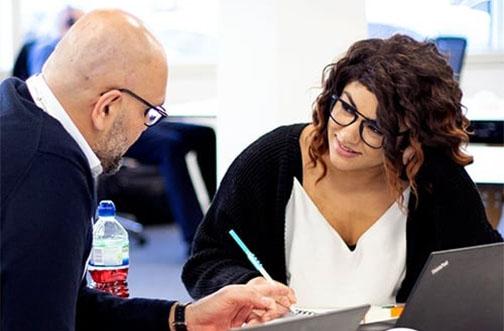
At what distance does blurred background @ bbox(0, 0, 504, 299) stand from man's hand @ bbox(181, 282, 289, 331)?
1141mm

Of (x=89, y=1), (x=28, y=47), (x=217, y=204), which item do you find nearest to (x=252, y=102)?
(x=217, y=204)

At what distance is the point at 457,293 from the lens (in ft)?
4.42

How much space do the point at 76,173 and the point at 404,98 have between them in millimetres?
829

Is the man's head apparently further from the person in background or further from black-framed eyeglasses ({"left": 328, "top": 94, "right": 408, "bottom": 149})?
the person in background

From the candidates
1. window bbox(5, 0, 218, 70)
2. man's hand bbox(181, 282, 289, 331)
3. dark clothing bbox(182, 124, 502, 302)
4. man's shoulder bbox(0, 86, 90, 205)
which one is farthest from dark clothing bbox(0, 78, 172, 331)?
window bbox(5, 0, 218, 70)

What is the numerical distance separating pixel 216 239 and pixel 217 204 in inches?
3.3

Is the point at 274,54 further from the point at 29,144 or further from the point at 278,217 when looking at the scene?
the point at 29,144

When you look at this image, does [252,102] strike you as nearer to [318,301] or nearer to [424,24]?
[318,301]

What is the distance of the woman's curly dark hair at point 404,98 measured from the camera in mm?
1838

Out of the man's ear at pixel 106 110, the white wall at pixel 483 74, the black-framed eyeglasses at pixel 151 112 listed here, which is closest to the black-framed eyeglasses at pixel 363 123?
the black-framed eyeglasses at pixel 151 112

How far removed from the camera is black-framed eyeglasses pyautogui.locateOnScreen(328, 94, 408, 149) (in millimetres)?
1832

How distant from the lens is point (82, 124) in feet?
4.69

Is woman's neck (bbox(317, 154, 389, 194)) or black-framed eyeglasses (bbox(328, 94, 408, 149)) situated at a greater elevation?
black-framed eyeglasses (bbox(328, 94, 408, 149))

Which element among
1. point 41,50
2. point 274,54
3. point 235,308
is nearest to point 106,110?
point 235,308
